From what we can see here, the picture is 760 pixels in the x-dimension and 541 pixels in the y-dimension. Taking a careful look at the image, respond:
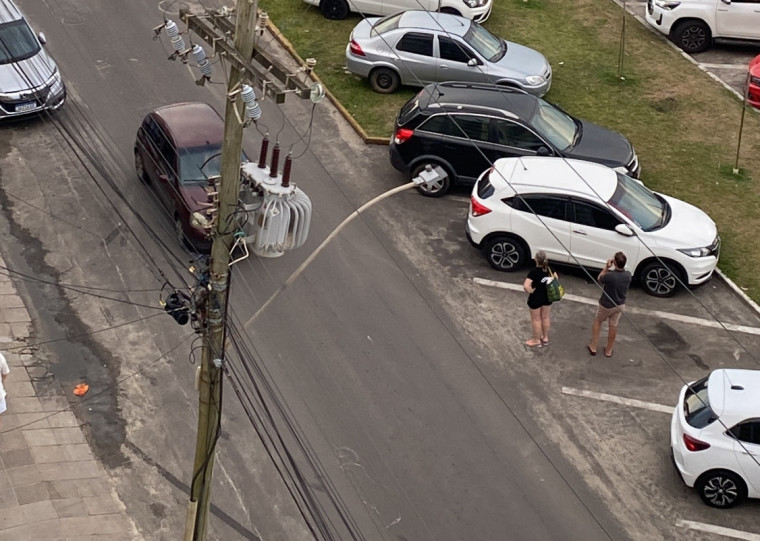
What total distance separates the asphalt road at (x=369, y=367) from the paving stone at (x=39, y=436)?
0.50 meters

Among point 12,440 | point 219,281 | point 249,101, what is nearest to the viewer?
point 249,101

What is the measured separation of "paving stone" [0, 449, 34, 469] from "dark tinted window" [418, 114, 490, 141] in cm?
802

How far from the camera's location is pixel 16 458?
13883mm

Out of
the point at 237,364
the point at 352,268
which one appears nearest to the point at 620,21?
the point at 352,268

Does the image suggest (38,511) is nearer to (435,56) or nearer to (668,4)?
(435,56)

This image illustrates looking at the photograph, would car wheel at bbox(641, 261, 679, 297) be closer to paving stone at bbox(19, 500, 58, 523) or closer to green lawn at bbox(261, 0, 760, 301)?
green lawn at bbox(261, 0, 760, 301)

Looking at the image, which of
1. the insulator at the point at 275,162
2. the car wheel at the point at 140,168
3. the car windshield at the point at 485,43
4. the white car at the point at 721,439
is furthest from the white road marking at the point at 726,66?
the insulator at the point at 275,162

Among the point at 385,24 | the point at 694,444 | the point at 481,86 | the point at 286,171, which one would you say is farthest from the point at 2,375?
the point at 385,24

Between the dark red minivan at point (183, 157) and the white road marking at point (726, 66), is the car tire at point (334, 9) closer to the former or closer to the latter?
the dark red minivan at point (183, 157)

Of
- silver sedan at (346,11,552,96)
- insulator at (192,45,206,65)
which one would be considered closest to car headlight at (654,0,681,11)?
silver sedan at (346,11,552,96)

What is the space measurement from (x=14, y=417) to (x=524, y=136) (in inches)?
346

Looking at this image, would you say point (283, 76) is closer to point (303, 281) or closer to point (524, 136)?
point (303, 281)

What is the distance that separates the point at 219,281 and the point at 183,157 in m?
7.76

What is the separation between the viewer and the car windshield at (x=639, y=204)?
665 inches
